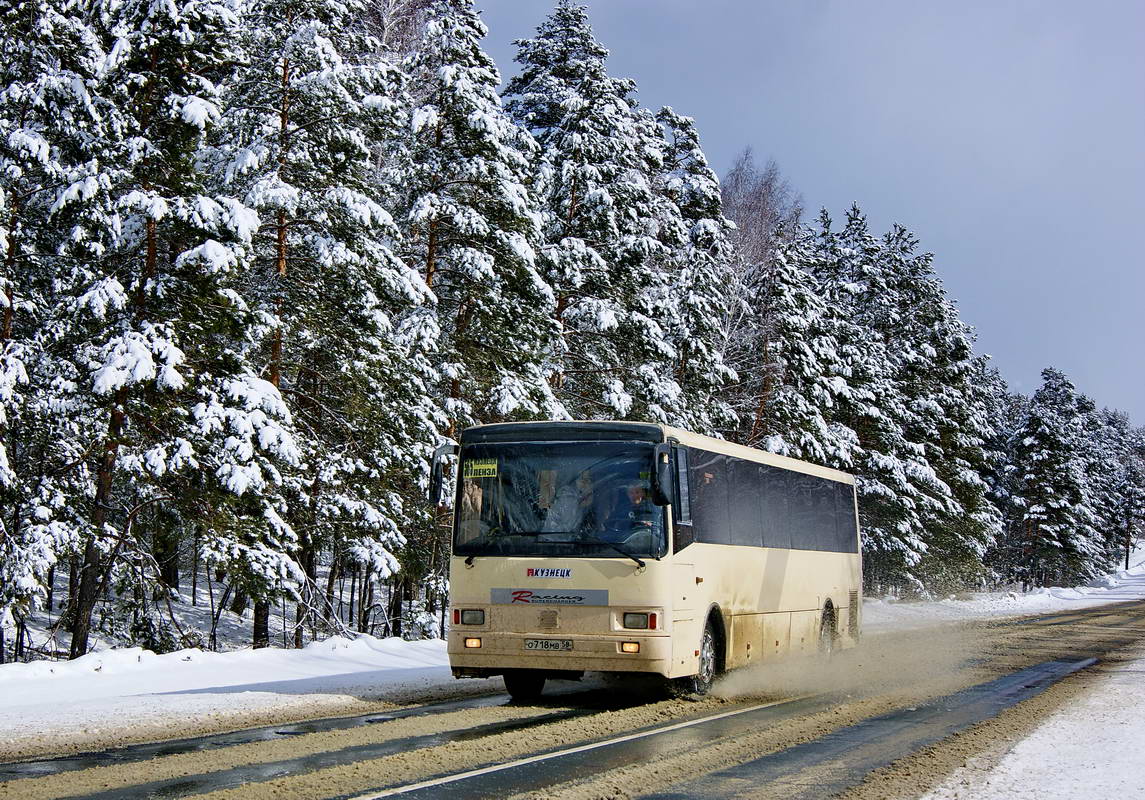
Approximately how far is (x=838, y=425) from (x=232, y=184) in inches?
1016

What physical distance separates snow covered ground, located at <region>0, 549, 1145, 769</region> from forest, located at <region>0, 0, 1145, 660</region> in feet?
6.96

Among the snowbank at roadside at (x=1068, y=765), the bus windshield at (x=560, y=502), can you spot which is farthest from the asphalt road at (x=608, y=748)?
the bus windshield at (x=560, y=502)

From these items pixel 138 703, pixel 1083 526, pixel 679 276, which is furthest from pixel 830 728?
pixel 1083 526

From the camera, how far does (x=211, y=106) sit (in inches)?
722

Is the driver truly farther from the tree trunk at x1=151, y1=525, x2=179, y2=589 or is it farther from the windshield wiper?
the tree trunk at x1=151, y1=525, x2=179, y2=589

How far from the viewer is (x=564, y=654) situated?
12.2 metres

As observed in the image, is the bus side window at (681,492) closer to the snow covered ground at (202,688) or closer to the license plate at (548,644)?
the license plate at (548,644)

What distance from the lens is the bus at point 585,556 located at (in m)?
12.1

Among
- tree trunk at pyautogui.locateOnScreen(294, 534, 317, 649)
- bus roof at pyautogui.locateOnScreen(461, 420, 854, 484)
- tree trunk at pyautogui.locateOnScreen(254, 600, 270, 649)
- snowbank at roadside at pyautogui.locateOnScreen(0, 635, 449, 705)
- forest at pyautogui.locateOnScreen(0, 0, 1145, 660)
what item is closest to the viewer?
bus roof at pyautogui.locateOnScreen(461, 420, 854, 484)

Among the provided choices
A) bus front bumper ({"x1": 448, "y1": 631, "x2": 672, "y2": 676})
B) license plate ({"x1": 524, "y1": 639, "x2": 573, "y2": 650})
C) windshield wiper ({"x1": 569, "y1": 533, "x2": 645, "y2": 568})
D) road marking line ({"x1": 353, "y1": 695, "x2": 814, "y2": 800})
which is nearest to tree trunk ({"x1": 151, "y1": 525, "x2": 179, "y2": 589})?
bus front bumper ({"x1": 448, "y1": 631, "x2": 672, "y2": 676})

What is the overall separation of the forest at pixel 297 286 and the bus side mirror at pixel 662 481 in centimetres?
839

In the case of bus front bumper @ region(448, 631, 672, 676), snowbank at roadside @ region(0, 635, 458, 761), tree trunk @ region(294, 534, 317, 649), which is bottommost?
snowbank at roadside @ region(0, 635, 458, 761)

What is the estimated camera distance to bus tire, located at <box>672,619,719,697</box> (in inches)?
518

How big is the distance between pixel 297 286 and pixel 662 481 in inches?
484
